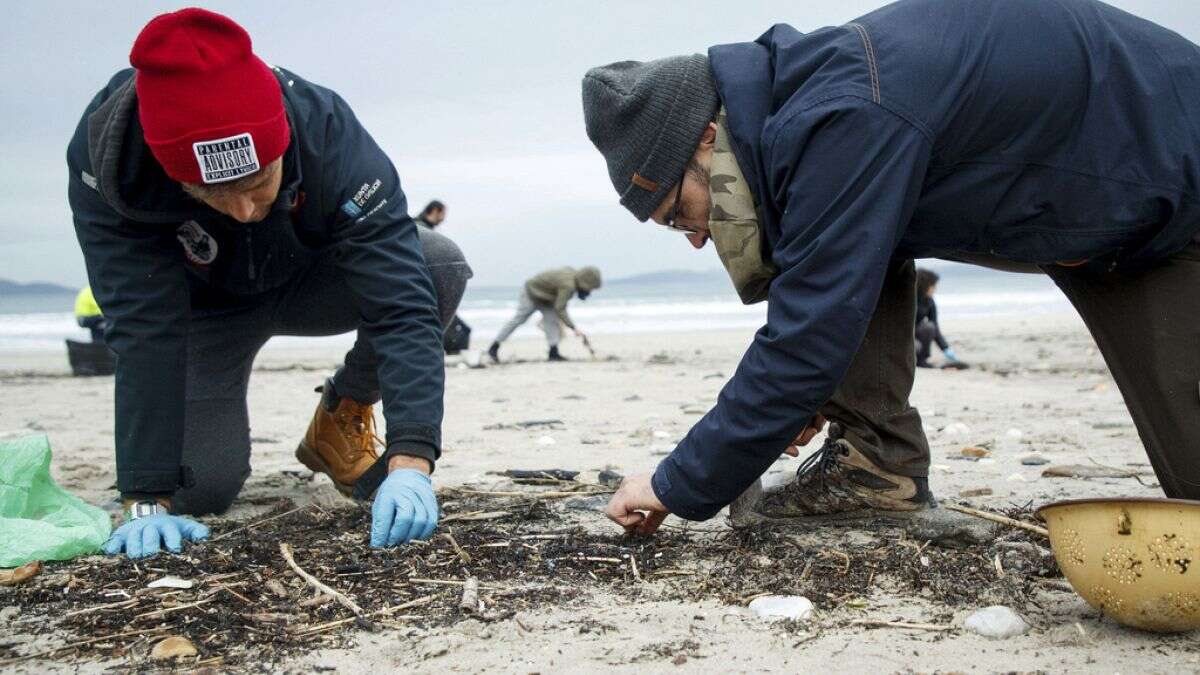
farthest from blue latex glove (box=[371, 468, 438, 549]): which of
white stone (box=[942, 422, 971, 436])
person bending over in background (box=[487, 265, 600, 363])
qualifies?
person bending over in background (box=[487, 265, 600, 363])

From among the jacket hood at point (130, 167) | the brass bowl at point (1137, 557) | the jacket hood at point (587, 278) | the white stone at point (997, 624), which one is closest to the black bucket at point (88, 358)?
the jacket hood at point (587, 278)

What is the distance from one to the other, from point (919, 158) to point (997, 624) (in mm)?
992

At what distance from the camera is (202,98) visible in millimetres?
2650

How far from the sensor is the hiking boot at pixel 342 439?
4027 millimetres

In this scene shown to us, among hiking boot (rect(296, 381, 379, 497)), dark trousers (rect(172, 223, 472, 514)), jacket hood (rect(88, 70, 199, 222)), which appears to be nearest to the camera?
jacket hood (rect(88, 70, 199, 222))

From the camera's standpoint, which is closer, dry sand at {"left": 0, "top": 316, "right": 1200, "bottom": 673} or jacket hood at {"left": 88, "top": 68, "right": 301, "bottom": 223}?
dry sand at {"left": 0, "top": 316, "right": 1200, "bottom": 673}

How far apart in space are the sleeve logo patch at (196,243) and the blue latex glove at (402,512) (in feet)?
3.47

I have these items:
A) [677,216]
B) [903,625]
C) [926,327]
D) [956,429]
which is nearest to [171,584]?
[677,216]

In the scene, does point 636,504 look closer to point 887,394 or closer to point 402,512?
point 402,512

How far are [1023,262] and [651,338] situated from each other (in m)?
16.1

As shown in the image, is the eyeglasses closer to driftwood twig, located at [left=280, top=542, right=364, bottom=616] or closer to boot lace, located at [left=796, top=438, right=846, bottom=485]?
boot lace, located at [left=796, top=438, right=846, bottom=485]

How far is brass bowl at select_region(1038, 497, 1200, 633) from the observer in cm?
194

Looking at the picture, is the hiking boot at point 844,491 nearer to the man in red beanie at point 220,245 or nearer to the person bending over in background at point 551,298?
the man in red beanie at point 220,245

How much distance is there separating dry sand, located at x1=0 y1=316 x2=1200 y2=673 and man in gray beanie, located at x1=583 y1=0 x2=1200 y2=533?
39 cm
